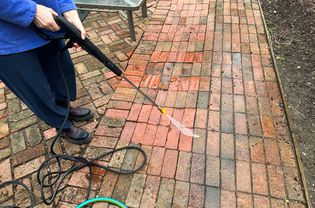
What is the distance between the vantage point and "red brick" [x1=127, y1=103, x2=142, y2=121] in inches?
109

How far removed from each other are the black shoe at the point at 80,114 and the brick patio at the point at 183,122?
103mm

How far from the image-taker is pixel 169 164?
7.75 feet

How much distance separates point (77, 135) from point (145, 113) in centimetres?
70

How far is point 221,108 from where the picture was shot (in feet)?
9.12

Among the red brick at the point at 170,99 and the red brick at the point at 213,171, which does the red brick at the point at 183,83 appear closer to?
the red brick at the point at 170,99

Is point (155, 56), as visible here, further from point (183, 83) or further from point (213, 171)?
point (213, 171)

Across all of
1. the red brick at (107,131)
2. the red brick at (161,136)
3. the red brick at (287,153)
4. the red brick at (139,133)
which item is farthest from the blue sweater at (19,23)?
the red brick at (287,153)

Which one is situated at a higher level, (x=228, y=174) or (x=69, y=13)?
(x=69, y=13)

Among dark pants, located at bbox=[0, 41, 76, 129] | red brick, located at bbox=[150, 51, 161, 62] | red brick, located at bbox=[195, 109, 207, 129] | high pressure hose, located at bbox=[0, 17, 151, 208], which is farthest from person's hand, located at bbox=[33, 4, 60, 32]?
red brick, located at bbox=[150, 51, 161, 62]

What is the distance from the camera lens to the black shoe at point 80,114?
275 centimetres

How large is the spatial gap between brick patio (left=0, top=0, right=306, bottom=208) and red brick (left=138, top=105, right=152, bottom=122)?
0.4 inches

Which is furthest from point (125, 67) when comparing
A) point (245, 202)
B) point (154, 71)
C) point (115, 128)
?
point (245, 202)

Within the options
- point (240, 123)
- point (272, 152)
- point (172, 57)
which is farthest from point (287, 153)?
point (172, 57)

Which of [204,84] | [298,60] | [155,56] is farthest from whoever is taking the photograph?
[155,56]
